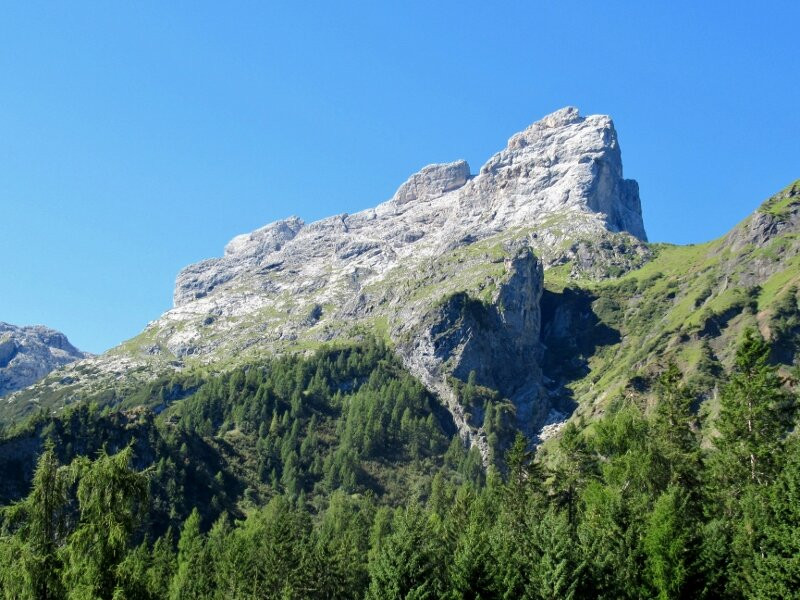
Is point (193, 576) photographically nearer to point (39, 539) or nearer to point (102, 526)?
point (39, 539)

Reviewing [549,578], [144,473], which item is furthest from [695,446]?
[144,473]

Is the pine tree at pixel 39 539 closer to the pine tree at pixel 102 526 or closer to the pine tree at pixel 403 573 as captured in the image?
the pine tree at pixel 102 526

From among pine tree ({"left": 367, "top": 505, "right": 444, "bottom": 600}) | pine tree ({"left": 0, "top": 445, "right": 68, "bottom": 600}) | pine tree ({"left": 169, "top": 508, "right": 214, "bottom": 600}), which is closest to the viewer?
pine tree ({"left": 0, "top": 445, "right": 68, "bottom": 600})

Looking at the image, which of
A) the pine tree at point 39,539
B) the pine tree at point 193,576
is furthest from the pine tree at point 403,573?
the pine tree at point 193,576

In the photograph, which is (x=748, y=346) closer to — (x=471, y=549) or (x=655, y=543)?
(x=655, y=543)

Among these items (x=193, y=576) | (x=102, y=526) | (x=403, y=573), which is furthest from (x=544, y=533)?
(x=193, y=576)

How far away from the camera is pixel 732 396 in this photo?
250 feet

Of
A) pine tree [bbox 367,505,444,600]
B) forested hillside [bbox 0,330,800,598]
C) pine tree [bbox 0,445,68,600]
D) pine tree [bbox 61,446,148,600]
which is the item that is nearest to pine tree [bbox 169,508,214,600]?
forested hillside [bbox 0,330,800,598]

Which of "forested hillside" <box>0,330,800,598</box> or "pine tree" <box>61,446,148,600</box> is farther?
"forested hillside" <box>0,330,800,598</box>

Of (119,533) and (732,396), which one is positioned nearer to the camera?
(119,533)

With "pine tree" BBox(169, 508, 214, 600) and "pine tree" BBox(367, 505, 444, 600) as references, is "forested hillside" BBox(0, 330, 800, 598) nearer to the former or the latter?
"pine tree" BBox(367, 505, 444, 600)

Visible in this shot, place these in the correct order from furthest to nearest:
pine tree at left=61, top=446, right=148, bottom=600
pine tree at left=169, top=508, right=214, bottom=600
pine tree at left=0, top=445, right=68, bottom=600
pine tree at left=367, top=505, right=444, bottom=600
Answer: pine tree at left=169, top=508, right=214, bottom=600, pine tree at left=367, top=505, right=444, bottom=600, pine tree at left=0, top=445, right=68, bottom=600, pine tree at left=61, top=446, right=148, bottom=600

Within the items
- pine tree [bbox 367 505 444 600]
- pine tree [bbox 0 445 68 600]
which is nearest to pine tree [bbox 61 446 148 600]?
pine tree [bbox 0 445 68 600]

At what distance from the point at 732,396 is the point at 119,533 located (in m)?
61.9
